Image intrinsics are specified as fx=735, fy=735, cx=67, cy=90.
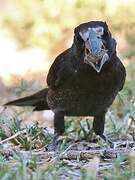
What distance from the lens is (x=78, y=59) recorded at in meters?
4.82

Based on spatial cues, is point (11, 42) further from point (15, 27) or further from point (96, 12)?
point (96, 12)

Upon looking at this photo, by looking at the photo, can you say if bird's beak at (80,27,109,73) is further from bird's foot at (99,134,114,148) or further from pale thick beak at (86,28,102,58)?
bird's foot at (99,134,114,148)

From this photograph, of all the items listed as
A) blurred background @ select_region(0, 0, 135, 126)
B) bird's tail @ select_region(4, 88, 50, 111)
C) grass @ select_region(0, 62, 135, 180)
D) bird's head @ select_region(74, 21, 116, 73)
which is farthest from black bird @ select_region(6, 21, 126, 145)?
blurred background @ select_region(0, 0, 135, 126)

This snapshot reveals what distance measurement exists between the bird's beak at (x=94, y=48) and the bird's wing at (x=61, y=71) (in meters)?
0.37

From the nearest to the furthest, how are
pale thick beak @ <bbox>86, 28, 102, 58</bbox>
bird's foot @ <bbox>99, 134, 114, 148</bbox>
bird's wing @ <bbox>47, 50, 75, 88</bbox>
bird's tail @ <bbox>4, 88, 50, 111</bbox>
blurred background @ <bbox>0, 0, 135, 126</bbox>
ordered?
pale thick beak @ <bbox>86, 28, 102, 58</bbox> < bird's wing @ <bbox>47, 50, 75, 88</bbox> < bird's foot @ <bbox>99, 134, 114, 148</bbox> < bird's tail @ <bbox>4, 88, 50, 111</bbox> < blurred background @ <bbox>0, 0, 135, 126</bbox>

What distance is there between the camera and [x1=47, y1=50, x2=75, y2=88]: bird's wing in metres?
5.00

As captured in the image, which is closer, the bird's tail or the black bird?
the black bird

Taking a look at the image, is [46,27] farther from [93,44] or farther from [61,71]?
[93,44]

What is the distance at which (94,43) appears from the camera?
439 centimetres

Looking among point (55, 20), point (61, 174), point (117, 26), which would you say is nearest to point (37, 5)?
point (55, 20)

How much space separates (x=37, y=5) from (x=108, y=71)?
18.7 ft

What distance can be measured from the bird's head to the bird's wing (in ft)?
1.01

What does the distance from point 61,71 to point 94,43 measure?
76cm

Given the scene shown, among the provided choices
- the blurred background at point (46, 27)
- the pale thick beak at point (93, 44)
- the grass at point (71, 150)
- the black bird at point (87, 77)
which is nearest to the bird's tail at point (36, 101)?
the grass at point (71, 150)
